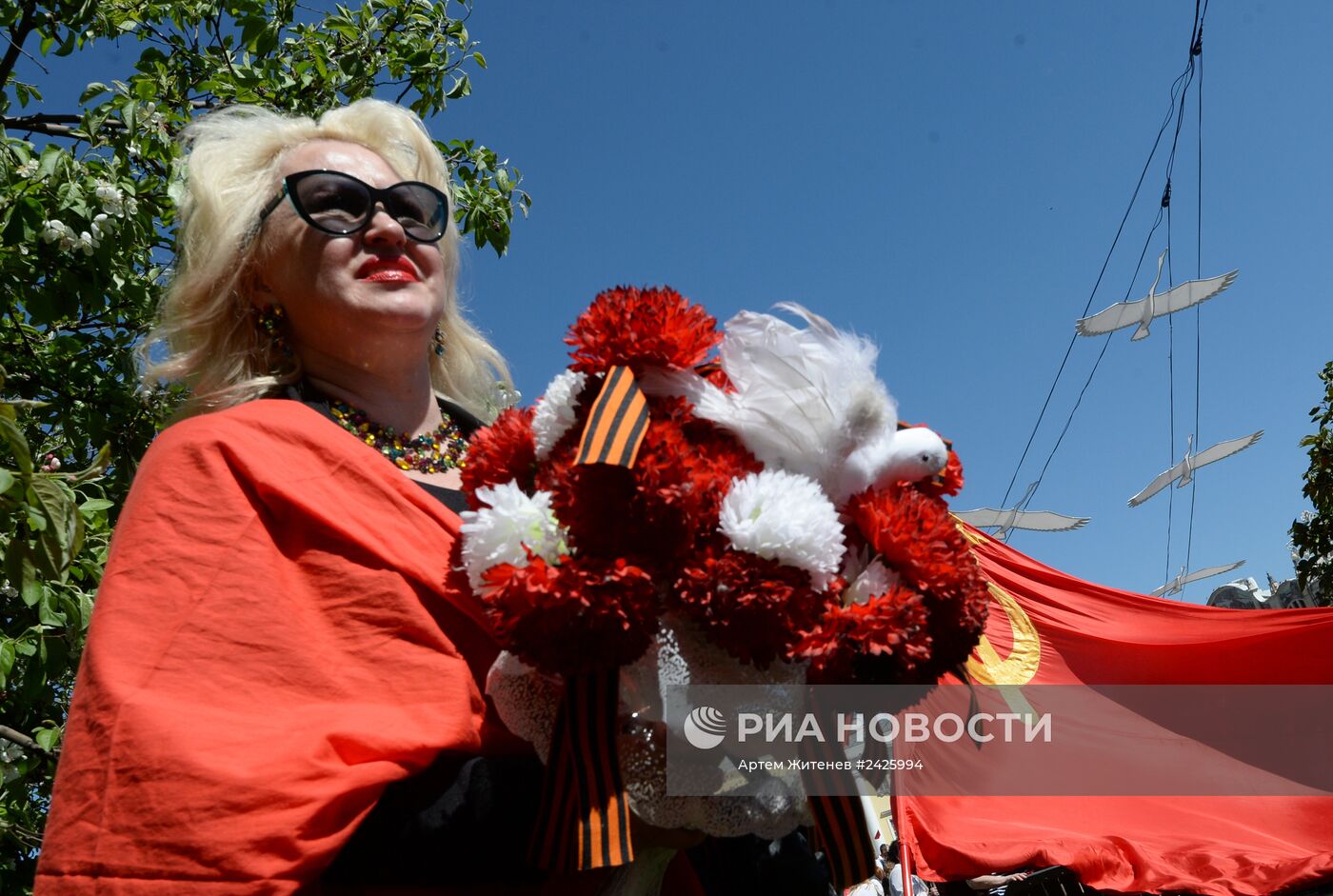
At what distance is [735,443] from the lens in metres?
1.32

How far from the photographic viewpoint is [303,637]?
4.65 ft

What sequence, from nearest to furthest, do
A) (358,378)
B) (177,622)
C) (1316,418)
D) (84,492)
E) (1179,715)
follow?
(177,622) < (358,378) < (84,492) < (1179,715) < (1316,418)

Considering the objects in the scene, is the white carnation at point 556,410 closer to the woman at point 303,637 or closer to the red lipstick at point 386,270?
the woman at point 303,637

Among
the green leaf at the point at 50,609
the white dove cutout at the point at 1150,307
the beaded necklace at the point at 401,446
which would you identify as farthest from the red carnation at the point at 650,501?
the white dove cutout at the point at 1150,307

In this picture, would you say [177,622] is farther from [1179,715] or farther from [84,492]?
[1179,715]

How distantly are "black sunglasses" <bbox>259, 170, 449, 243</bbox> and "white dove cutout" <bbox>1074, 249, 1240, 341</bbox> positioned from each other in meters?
10.3

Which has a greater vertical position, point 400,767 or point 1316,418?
point 1316,418

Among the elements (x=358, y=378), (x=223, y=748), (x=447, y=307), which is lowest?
(x=223, y=748)

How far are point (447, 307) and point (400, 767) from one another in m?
1.28

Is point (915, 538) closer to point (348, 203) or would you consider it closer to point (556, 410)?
point (556, 410)

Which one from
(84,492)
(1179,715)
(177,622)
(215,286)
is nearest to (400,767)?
(177,622)

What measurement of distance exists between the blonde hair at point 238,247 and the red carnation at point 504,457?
2.18 feet

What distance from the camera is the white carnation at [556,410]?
1.39 metres

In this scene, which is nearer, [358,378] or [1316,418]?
[358,378]
